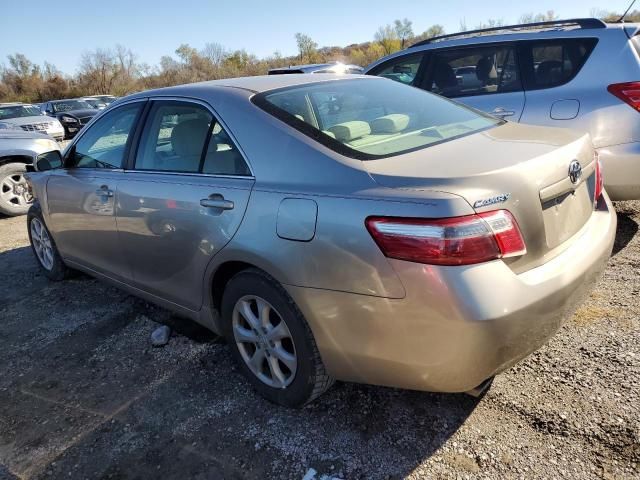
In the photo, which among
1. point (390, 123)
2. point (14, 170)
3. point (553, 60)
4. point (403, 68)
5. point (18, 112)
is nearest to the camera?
point (390, 123)

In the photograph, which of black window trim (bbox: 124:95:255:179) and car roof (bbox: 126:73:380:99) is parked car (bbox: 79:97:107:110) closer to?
black window trim (bbox: 124:95:255:179)

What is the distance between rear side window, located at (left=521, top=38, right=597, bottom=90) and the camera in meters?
4.19

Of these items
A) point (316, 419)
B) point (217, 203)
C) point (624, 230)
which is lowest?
point (624, 230)

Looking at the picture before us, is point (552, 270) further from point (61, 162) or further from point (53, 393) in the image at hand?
point (61, 162)

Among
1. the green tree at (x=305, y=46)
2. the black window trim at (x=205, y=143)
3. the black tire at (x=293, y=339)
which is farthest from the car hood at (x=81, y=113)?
the green tree at (x=305, y=46)

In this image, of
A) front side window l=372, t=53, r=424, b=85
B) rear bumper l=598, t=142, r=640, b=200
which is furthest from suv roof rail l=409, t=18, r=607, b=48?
rear bumper l=598, t=142, r=640, b=200

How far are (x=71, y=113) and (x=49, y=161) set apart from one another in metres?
18.2

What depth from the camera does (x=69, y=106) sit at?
21359 millimetres

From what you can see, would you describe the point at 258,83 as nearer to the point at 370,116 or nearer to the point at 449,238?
the point at 370,116

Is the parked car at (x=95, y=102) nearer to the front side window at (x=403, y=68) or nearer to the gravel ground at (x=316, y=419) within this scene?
the front side window at (x=403, y=68)

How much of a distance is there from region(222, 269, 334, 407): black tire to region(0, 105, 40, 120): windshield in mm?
17138

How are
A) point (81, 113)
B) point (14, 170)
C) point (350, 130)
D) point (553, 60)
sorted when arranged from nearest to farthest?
point (350, 130), point (553, 60), point (14, 170), point (81, 113)

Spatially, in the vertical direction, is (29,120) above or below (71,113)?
above

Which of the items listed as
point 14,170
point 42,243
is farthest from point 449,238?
point 14,170
